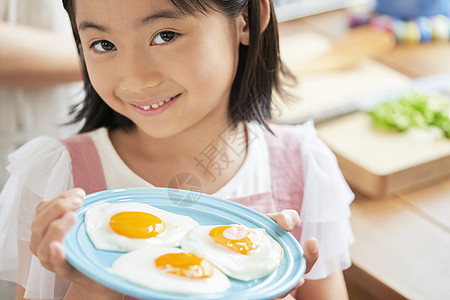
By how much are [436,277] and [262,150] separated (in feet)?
1.63

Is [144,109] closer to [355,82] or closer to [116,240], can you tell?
[116,240]

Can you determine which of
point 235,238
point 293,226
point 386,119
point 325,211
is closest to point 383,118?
point 386,119

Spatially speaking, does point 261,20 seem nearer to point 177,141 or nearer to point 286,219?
point 177,141

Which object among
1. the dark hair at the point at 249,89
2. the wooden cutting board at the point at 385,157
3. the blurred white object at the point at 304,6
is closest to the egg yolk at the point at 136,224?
the dark hair at the point at 249,89

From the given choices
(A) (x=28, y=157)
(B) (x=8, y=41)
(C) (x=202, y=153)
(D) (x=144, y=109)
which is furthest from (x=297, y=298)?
(B) (x=8, y=41)

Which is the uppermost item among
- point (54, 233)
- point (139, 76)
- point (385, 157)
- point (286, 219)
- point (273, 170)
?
point (139, 76)

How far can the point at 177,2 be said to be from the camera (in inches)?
38.4

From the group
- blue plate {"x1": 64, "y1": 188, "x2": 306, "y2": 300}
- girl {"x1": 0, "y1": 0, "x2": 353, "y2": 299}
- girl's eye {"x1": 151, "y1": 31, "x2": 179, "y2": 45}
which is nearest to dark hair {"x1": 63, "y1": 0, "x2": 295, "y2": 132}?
girl {"x1": 0, "y1": 0, "x2": 353, "y2": 299}

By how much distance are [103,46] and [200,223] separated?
367 millimetres

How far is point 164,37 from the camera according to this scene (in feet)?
3.28

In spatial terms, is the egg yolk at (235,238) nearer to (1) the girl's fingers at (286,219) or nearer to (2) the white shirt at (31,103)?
(1) the girl's fingers at (286,219)

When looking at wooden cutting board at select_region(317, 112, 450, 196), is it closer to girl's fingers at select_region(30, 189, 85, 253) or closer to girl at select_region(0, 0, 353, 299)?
girl at select_region(0, 0, 353, 299)

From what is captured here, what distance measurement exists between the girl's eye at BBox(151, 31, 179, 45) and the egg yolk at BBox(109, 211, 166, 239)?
31 centimetres

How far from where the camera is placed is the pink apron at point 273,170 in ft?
3.85
